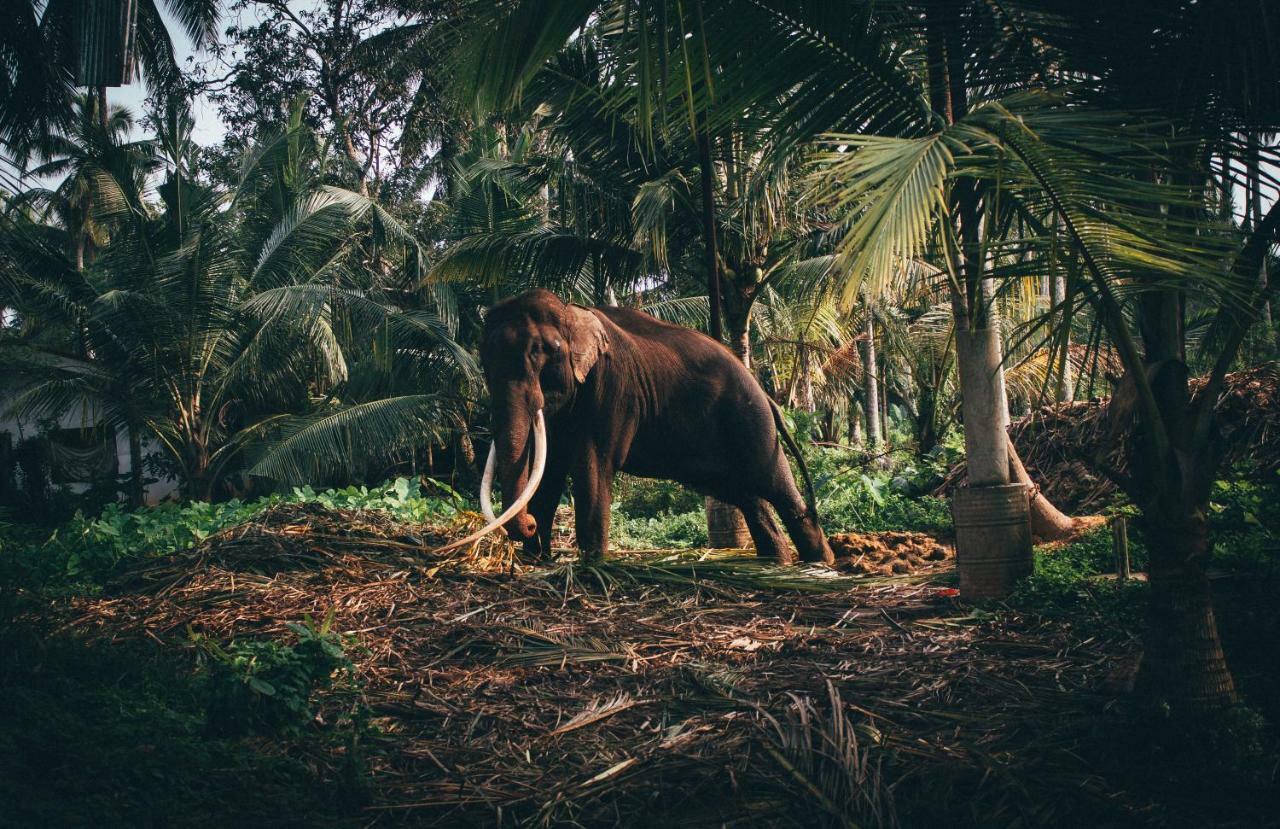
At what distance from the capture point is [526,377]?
648 centimetres

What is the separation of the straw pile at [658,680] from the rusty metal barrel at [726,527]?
6.28ft

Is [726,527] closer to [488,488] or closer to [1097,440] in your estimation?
[488,488]

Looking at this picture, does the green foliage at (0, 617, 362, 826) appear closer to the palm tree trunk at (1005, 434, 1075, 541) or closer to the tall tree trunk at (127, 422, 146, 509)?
the palm tree trunk at (1005, 434, 1075, 541)

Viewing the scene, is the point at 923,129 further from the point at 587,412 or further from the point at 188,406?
the point at 188,406

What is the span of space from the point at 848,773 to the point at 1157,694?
125cm

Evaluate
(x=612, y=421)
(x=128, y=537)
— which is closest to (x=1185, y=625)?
(x=612, y=421)

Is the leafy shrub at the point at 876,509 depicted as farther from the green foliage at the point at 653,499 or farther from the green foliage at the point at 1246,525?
the green foliage at the point at 653,499

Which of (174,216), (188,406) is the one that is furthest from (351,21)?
(188,406)

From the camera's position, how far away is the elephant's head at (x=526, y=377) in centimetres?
627

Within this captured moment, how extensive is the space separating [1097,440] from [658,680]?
21.5 feet

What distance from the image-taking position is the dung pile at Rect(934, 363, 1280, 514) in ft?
27.8

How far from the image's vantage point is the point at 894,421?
30672mm

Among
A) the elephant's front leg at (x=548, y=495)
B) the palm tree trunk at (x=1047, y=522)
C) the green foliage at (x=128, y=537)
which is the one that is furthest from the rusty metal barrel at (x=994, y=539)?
the green foliage at (x=128, y=537)

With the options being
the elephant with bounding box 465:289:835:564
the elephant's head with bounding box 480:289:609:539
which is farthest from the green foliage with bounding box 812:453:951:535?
the elephant's head with bounding box 480:289:609:539
